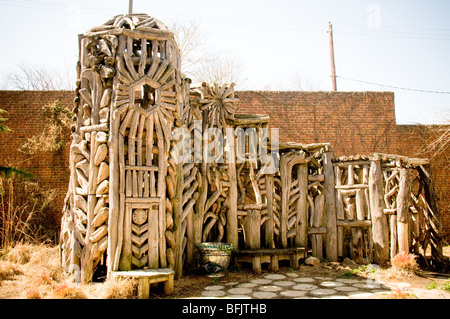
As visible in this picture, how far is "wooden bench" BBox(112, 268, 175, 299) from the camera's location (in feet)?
17.3

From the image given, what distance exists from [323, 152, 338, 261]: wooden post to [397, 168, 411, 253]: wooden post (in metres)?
1.31

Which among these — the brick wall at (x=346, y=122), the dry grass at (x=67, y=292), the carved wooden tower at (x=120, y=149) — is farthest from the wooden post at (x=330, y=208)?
the dry grass at (x=67, y=292)

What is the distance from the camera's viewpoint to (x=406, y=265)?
712 centimetres

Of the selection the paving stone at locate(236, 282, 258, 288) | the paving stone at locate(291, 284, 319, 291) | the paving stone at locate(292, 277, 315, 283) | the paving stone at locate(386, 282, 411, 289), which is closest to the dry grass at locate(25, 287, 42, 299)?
the paving stone at locate(236, 282, 258, 288)

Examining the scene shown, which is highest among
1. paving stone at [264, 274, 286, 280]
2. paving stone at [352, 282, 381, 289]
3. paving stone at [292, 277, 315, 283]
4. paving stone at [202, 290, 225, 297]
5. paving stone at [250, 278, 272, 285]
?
paving stone at [202, 290, 225, 297]

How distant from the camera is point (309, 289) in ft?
20.2

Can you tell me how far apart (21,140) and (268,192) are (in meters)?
7.27

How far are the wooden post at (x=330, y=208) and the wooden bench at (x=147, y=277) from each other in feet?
13.4

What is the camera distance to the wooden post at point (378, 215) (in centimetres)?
784

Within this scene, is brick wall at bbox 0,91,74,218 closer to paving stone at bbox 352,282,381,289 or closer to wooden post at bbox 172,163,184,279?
wooden post at bbox 172,163,184,279

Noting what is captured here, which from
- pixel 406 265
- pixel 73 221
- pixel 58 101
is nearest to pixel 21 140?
pixel 58 101

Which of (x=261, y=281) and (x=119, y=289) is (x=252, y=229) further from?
(x=119, y=289)

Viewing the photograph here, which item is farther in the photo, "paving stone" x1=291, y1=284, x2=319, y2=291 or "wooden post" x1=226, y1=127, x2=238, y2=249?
"wooden post" x1=226, y1=127, x2=238, y2=249

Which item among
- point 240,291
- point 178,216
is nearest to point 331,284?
point 240,291
